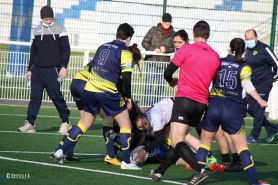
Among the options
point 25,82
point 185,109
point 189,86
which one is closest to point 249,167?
point 185,109

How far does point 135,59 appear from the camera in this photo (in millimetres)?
9664

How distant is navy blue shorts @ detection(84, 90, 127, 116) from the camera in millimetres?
9211

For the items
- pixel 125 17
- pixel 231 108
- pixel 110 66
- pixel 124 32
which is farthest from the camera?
pixel 125 17

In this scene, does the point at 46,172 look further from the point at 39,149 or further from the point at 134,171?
the point at 39,149

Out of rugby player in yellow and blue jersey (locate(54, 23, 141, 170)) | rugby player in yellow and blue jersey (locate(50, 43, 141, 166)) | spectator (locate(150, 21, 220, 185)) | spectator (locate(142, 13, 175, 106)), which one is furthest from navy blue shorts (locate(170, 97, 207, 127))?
spectator (locate(142, 13, 175, 106))

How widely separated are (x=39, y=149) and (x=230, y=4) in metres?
9.74

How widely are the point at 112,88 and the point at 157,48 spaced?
7959mm

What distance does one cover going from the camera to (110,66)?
9.20 meters

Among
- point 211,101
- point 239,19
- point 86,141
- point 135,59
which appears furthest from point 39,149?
point 239,19

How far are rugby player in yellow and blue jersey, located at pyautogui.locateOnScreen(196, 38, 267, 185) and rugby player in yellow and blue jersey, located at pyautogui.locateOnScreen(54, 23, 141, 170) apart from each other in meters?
1.32

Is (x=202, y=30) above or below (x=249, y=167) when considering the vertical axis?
above

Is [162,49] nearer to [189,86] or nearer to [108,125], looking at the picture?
[108,125]

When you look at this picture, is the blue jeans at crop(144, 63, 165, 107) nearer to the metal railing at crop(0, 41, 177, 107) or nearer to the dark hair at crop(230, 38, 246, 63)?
the metal railing at crop(0, 41, 177, 107)

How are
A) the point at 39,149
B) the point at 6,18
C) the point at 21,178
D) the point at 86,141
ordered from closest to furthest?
the point at 21,178 → the point at 39,149 → the point at 86,141 → the point at 6,18
